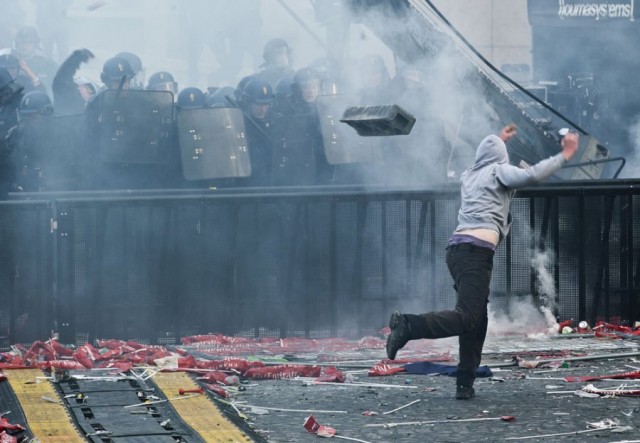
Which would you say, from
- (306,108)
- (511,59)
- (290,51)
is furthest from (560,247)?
(511,59)

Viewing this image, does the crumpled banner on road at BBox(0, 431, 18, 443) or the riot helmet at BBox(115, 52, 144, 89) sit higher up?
the riot helmet at BBox(115, 52, 144, 89)

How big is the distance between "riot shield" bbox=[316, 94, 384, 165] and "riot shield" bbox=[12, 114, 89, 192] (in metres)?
2.70

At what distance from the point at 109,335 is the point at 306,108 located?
420 cm

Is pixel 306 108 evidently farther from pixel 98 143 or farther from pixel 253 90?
pixel 98 143

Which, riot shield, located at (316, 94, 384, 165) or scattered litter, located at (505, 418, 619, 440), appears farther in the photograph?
riot shield, located at (316, 94, 384, 165)

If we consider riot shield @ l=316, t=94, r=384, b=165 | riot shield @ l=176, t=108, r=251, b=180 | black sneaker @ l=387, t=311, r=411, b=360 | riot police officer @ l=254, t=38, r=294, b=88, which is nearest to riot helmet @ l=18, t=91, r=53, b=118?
riot shield @ l=176, t=108, r=251, b=180

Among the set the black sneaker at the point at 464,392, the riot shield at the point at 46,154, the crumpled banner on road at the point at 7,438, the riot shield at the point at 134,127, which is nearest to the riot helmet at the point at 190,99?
the riot shield at the point at 134,127

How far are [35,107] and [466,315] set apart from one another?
6991mm

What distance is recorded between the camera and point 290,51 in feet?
57.3

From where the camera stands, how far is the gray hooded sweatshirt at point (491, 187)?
8.32 metres

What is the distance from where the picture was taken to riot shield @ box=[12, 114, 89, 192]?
13.1 m

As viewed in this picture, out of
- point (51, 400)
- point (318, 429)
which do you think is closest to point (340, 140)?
point (51, 400)

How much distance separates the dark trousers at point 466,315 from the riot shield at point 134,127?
5491 mm

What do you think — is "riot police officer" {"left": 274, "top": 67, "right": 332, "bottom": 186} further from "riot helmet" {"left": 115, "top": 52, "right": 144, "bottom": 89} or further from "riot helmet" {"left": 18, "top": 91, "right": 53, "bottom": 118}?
"riot helmet" {"left": 115, "top": 52, "right": 144, "bottom": 89}
